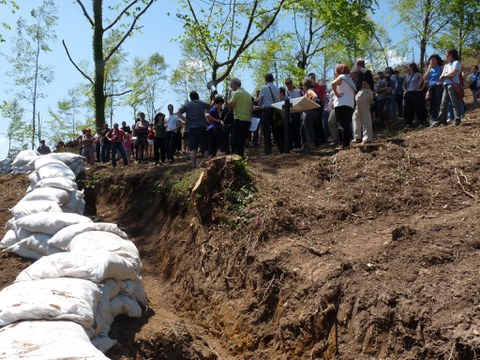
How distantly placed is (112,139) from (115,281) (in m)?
9.32

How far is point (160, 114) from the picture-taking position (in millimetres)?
11969

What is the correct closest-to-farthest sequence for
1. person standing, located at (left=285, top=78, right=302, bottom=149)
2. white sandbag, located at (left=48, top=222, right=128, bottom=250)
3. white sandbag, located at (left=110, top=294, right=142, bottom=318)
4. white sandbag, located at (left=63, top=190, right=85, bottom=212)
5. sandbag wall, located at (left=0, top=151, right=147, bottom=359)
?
sandbag wall, located at (left=0, top=151, right=147, bottom=359) → white sandbag, located at (left=110, top=294, right=142, bottom=318) → white sandbag, located at (left=48, top=222, right=128, bottom=250) → white sandbag, located at (left=63, top=190, right=85, bottom=212) → person standing, located at (left=285, top=78, right=302, bottom=149)

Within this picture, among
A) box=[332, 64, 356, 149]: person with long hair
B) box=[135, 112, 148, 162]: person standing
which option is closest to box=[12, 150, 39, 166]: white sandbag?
box=[135, 112, 148, 162]: person standing

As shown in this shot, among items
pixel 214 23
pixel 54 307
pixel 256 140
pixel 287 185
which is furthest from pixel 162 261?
pixel 214 23

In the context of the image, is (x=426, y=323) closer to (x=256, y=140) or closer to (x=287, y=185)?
(x=287, y=185)

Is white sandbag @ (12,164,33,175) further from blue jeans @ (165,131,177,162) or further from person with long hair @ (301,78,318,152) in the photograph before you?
person with long hair @ (301,78,318,152)

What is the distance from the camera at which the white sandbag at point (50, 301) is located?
342 cm

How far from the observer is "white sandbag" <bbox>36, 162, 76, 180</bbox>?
9.74 metres

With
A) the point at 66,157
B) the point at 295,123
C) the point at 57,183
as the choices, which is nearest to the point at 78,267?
the point at 57,183

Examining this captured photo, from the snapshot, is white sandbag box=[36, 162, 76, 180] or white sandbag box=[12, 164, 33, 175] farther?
white sandbag box=[12, 164, 33, 175]

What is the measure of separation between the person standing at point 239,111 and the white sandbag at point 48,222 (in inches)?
123

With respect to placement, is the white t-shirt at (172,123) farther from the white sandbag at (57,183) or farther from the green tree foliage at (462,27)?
the green tree foliage at (462,27)

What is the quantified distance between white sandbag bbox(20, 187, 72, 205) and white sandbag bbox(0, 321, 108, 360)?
4.95m

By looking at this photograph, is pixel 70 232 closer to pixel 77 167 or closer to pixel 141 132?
pixel 77 167
